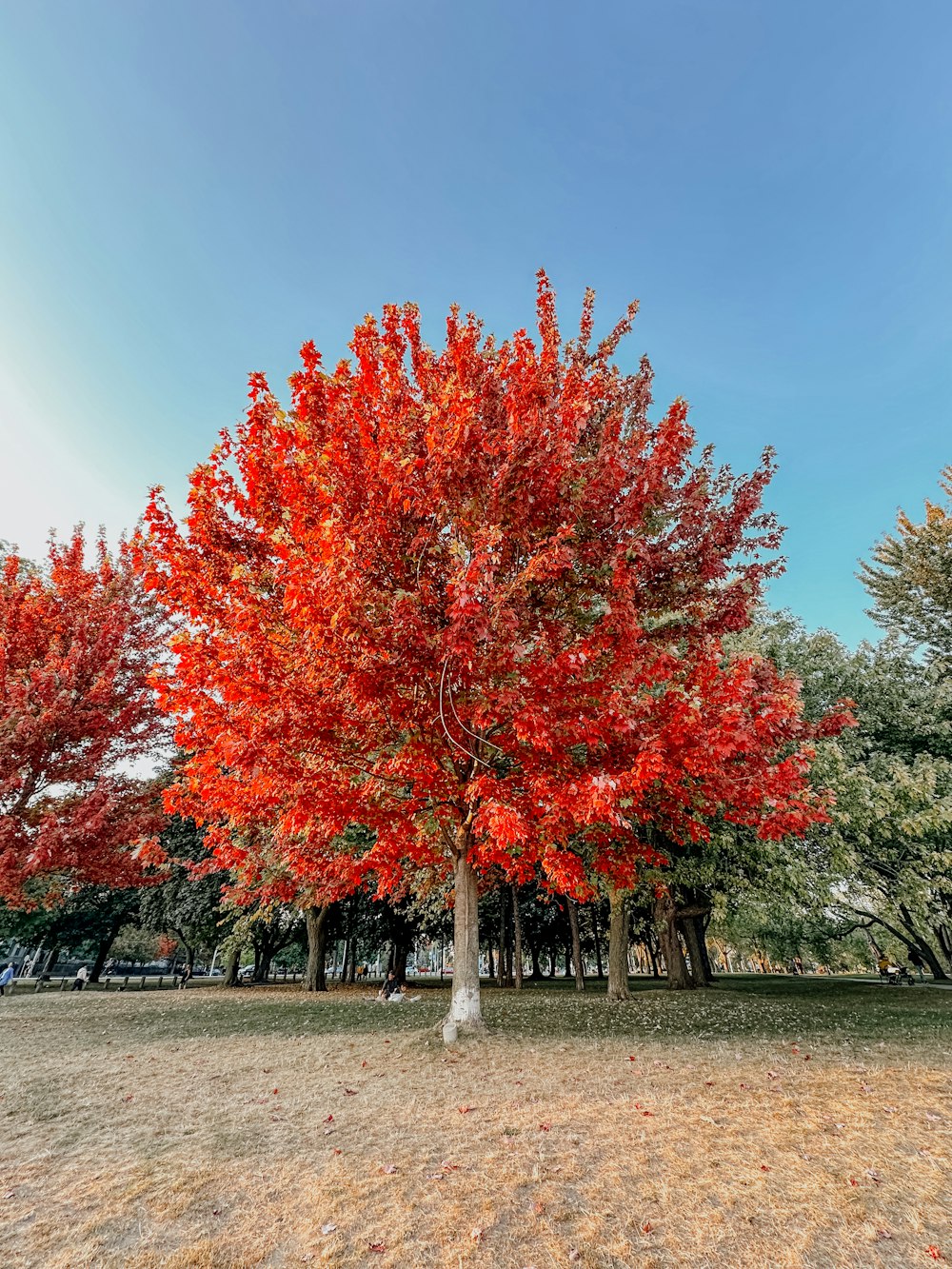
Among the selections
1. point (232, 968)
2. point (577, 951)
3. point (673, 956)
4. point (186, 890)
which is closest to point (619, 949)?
point (673, 956)

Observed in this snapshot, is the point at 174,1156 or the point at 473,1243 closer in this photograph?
the point at 473,1243

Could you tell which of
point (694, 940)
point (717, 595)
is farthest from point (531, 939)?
point (717, 595)

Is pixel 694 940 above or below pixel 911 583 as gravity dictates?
below

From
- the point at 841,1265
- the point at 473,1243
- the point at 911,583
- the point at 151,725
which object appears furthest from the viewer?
the point at 911,583

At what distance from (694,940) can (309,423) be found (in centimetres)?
2838

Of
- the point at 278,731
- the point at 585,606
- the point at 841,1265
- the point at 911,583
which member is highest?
the point at 911,583

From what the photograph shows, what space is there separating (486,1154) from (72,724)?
570 inches

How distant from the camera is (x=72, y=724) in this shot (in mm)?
14922

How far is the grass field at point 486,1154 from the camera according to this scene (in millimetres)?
3660

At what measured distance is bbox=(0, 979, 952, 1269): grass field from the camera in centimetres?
366

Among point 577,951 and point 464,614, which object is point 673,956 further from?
point 464,614

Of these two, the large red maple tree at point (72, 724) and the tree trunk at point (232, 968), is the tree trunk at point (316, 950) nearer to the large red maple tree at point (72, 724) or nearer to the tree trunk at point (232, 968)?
the tree trunk at point (232, 968)

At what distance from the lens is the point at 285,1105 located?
262 inches

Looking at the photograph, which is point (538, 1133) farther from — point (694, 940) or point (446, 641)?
point (694, 940)
